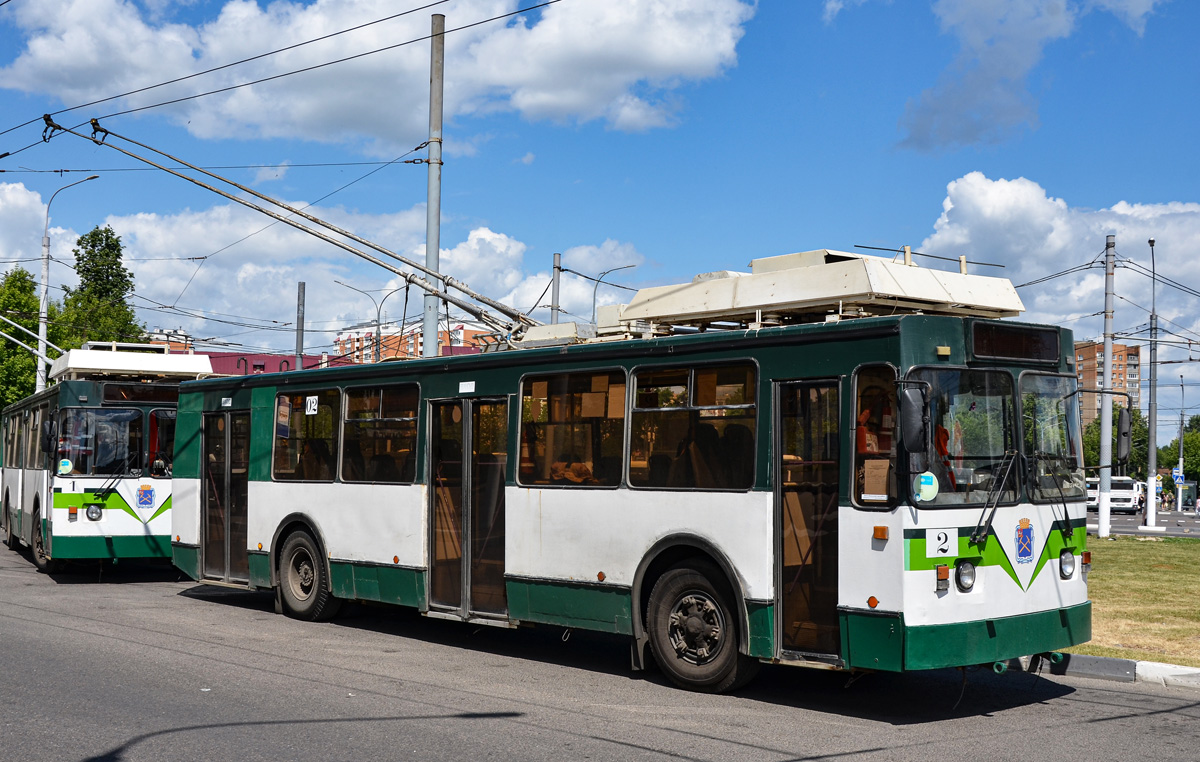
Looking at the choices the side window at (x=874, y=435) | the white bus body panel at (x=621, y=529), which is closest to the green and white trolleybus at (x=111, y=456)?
the white bus body panel at (x=621, y=529)

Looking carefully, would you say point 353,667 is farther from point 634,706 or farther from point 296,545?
point 296,545

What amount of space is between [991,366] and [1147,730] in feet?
8.41

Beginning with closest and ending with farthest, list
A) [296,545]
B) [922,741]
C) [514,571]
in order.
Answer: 1. [922,741]
2. [514,571]
3. [296,545]

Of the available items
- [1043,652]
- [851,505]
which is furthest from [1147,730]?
[851,505]

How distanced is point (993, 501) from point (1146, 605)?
6.88 meters

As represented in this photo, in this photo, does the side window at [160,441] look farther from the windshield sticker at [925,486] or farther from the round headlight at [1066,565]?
the round headlight at [1066,565]

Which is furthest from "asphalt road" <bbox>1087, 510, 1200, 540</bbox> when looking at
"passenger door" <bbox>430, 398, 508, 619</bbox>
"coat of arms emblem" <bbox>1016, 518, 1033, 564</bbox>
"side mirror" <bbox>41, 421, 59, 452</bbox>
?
"side mirror" <bbox>41, 421, 59, 452</bbox>

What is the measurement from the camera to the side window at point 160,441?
17.4 m

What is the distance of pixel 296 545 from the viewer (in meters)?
13.5

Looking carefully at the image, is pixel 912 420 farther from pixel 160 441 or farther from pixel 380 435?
pixel 160 441

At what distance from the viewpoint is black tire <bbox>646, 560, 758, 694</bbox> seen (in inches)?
348

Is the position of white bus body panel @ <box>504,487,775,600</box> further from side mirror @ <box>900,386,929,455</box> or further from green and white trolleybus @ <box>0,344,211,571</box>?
green and white trolleybus @ <box>0,344,211,571</box>

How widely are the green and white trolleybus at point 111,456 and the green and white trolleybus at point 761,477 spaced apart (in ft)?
21.3

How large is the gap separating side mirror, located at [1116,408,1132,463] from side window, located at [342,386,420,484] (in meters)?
6.41
